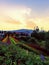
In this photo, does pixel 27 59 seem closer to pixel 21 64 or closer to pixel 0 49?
pixel 21 64

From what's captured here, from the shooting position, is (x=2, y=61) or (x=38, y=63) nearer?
(x=38, y=63)

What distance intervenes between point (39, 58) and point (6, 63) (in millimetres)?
782

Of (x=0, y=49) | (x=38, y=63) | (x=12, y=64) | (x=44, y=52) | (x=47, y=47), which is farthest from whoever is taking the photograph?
(x=47, y=47)

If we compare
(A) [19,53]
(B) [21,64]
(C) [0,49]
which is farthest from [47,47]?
(B) [21,64]

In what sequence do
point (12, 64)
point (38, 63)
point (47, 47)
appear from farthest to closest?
1. point (47, 47)
2. point (12, 64)
3. point (38, 63)

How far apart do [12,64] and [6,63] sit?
14cm

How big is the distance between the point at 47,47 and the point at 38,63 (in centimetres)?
418

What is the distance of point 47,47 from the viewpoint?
9.30m

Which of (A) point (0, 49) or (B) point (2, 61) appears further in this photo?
(A) point (0, 49)

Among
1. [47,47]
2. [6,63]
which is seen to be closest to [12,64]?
[6,63]

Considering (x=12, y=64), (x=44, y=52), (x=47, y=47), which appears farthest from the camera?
(x=47, y=47)

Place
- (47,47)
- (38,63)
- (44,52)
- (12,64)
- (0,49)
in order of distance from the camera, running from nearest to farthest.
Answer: (38,63)
(12,64)
(0,49)
(44,52)
(47,47)

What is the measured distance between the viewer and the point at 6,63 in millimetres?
5605

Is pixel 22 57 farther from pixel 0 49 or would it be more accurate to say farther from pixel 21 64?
pixel 0 49
